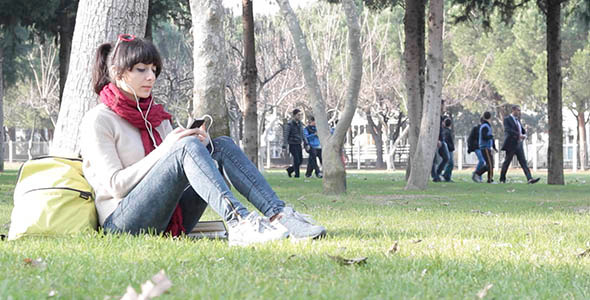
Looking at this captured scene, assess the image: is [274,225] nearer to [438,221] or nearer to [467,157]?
[438,221]

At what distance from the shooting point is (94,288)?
10.5 ft

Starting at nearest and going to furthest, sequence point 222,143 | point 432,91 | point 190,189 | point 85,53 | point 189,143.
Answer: point 189,143 → point 222,143 → point 190,189 → point 85,53 → point 432,91

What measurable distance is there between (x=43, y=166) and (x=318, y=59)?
39039mm

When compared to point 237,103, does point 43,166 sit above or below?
below

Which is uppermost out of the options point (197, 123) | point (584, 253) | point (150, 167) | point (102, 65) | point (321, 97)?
point (321, 97)

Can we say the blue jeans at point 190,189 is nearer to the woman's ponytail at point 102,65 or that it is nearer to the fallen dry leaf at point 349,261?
the woman's ponytail at point 102,65

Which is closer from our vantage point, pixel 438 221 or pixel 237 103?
pixel 438 221

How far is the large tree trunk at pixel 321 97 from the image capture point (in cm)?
1188

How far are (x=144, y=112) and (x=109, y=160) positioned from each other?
383 mm

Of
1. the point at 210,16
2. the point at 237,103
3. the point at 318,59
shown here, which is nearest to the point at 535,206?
the point at 210,16

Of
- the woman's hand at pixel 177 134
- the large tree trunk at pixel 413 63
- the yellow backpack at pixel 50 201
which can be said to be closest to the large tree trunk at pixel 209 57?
the yellow backpack at pixel 50 201

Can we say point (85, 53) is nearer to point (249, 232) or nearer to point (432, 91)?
point (249, 232)

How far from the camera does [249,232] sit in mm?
4652

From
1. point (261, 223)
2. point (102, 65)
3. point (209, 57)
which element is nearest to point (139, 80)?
point (102, 65)
